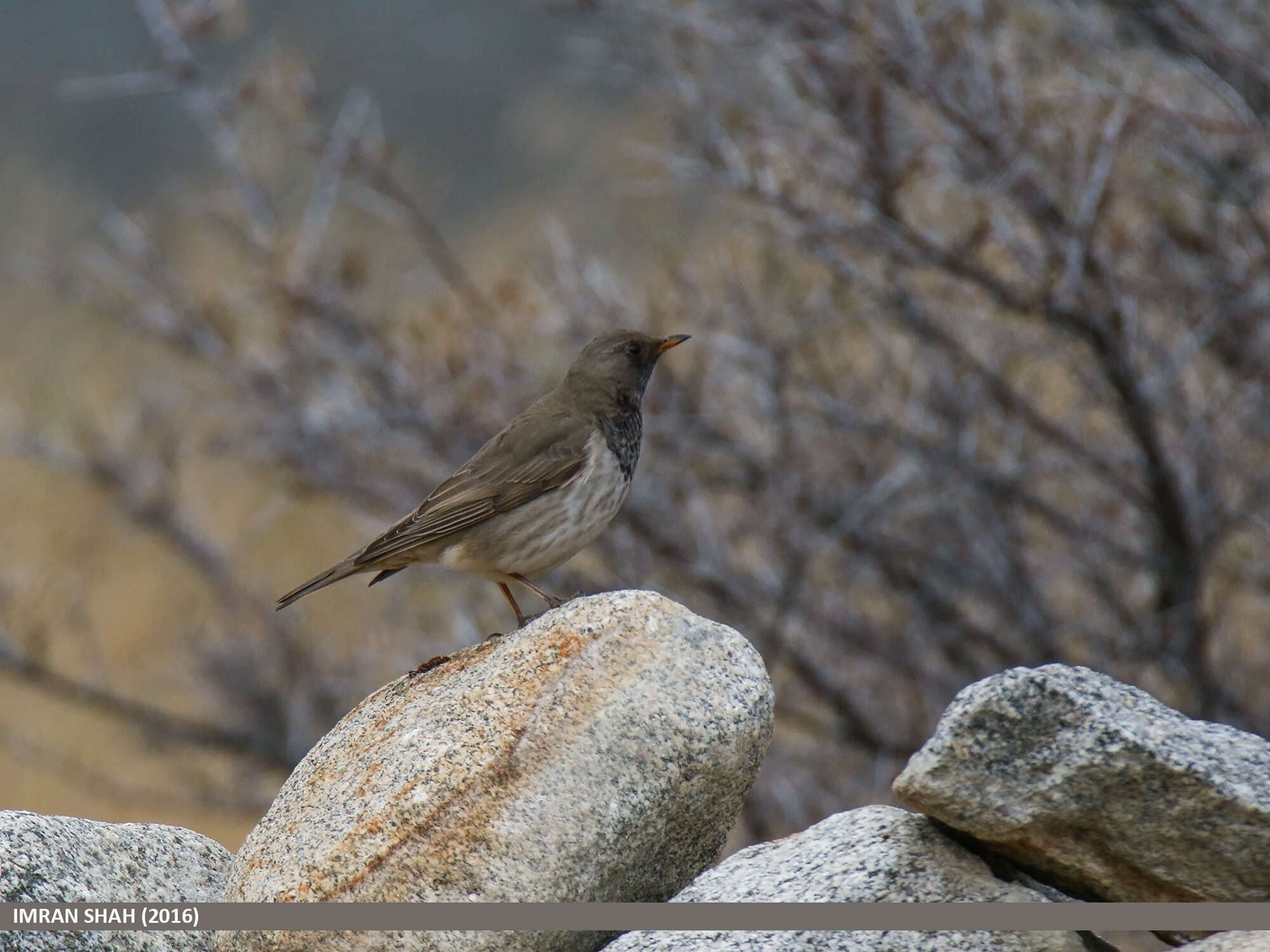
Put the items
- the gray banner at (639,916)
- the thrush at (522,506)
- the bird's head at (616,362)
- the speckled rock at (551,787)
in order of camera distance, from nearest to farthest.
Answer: the gray banner at (639,916) → the speckled rock at (551,787) → the thrush at (522,506) → the bird's head at (616,362)

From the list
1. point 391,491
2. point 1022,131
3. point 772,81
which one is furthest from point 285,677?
point 1022,131

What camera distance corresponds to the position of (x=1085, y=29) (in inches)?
295

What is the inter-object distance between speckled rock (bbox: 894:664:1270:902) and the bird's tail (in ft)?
7.45

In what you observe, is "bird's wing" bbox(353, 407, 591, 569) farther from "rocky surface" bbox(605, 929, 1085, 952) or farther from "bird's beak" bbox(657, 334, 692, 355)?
"rocky surface" bbox(605, 929, 1085, 952)

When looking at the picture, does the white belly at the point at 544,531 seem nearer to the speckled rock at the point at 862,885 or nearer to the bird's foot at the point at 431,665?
the bird's foot at the point at 431,665

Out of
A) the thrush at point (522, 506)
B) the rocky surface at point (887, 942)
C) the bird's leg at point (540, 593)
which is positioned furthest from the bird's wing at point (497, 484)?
the rocky surface at point (887, 942)

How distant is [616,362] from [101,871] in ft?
8.59

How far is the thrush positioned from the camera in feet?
17.3

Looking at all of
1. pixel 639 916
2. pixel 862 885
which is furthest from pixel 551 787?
pixel 862 885

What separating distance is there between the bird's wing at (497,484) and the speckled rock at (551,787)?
1.08 metres

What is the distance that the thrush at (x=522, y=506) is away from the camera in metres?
5.28

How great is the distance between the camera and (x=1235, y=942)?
11.2 feet

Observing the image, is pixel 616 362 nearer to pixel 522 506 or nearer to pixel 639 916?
pixel 522 506

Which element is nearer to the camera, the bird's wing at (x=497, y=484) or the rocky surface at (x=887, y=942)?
the rocky surface at (x=887, y=942)
